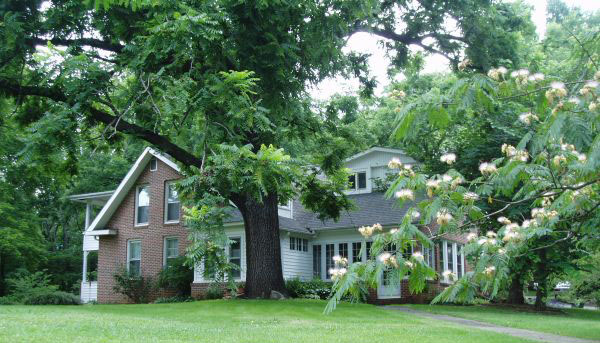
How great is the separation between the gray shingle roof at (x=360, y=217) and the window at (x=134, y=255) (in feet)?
18.2

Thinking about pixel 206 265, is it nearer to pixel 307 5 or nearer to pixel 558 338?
pixel 307 5

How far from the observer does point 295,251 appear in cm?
2653

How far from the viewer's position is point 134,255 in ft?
94.9

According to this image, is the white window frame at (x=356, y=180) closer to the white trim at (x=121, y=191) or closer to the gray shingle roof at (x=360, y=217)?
the gray shingle roof at (x=360, y=217)

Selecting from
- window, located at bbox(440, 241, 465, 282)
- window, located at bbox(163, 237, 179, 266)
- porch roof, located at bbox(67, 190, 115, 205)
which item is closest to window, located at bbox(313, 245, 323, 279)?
window, located at bbox(440, 241, 465, 282)

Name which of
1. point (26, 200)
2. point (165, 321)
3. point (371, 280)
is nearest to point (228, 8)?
point (165, 321)

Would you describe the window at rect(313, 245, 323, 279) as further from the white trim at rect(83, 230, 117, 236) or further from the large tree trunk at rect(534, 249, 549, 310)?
the white trim at rect(83, 230, 117, 236)

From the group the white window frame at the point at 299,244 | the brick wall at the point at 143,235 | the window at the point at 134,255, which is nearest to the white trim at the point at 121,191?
the brick wall at the point at 143,235

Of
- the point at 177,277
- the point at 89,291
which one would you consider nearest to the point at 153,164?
the point at 177,277

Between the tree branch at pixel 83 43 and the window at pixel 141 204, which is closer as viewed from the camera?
the tree branch at pixel 83 43

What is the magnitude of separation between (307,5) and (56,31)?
6173mm

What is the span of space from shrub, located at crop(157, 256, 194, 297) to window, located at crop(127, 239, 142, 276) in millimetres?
2498

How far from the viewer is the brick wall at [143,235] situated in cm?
2777

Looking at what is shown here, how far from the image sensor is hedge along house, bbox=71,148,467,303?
26.0 meters
